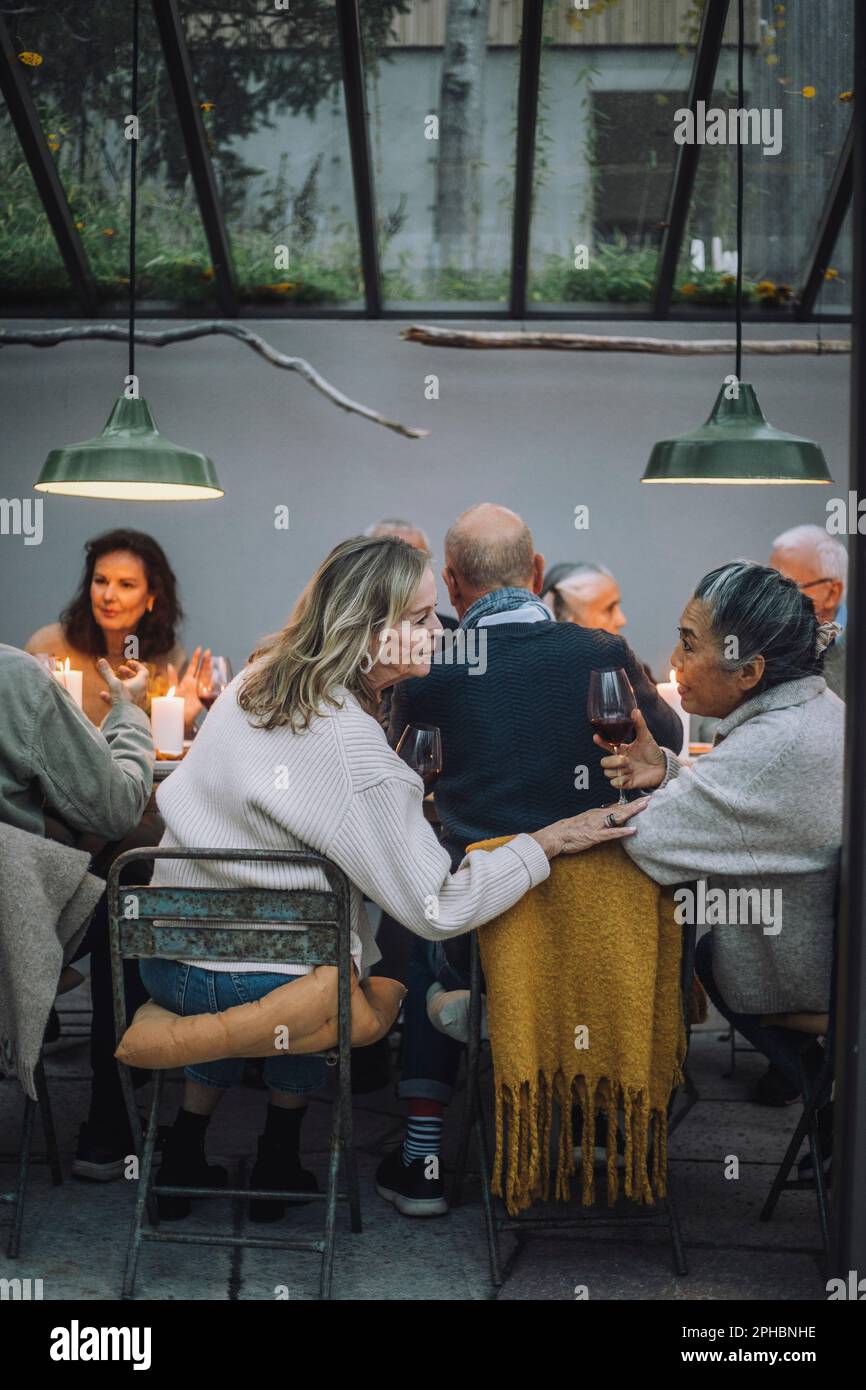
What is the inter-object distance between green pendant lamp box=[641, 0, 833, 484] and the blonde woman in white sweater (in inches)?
47.3

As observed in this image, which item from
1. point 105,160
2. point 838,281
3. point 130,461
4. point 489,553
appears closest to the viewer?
point 489,553

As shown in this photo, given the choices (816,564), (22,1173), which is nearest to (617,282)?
(816,564)

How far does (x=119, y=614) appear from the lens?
4.46 m

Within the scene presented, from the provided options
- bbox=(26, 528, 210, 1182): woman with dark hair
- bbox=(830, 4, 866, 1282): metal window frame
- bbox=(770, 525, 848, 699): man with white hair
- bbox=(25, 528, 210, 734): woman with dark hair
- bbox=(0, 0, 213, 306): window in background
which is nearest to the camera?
bbox=(830, 4, 866, 1282): metal window frame

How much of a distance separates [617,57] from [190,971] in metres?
4.63

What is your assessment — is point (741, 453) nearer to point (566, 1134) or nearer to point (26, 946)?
point (566, 1134)

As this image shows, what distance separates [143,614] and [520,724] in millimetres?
2035

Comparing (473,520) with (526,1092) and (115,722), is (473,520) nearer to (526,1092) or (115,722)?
(115,722)

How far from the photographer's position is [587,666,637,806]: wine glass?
2.59 metres

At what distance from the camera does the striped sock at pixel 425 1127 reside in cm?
299

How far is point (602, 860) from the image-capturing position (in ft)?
8.29

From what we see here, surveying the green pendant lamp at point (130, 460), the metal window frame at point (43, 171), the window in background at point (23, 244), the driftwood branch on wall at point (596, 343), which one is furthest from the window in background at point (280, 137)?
the green pendant lamp at point (130, 460)

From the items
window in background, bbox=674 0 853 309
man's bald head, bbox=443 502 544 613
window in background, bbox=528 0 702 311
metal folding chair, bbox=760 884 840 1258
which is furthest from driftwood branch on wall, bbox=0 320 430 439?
metal folding chair, bbox=760 884 840 1258

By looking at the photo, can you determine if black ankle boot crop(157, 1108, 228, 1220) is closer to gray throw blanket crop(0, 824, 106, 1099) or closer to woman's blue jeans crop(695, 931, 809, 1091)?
gray throw blanket crop(0, 824, 106, 1099)
